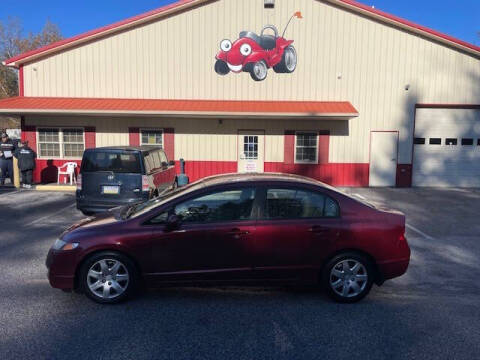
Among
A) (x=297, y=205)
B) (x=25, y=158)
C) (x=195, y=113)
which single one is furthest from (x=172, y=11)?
(x=297, y=205)

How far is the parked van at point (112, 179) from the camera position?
7.77m

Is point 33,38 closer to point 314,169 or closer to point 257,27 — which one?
point 257,27

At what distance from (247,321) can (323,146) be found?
11253 mm

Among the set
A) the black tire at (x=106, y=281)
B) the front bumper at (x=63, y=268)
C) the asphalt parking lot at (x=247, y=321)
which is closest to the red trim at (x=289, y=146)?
the asphalt parking lot at (x=247, y=321)

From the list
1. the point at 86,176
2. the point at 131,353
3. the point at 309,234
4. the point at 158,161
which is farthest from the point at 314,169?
the point at 131,353

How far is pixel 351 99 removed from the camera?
14352 millimetres

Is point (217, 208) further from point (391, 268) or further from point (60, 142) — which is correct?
point (60, 142)

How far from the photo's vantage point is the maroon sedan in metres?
4.30

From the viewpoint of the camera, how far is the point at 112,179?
7.77m

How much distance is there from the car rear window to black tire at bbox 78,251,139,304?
12.1ft

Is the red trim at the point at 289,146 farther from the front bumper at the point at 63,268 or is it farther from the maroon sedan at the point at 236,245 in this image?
the front bumper at the point at 63,268

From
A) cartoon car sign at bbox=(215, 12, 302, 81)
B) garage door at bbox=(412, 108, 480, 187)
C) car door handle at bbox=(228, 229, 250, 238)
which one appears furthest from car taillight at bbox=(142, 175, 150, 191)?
garage door at bbox=(412, 108, 480, 187)

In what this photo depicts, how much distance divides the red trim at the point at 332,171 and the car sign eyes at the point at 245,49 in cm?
422

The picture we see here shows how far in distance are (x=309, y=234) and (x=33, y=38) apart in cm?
5180
